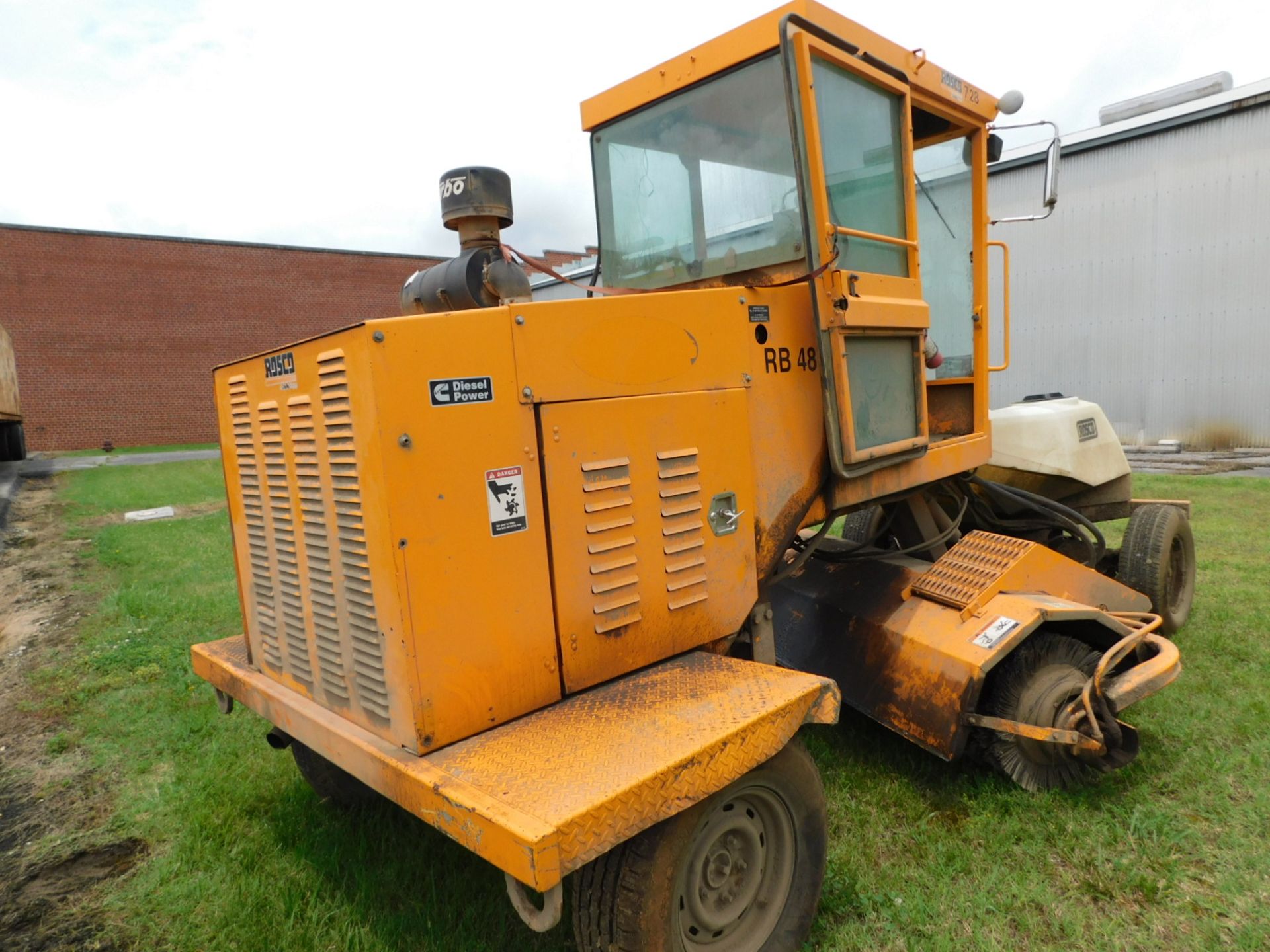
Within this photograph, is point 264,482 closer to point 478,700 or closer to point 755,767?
point 478,700

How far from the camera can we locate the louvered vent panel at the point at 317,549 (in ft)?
7.88

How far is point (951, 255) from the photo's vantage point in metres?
4.01

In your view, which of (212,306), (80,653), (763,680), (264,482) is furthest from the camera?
(212,306)

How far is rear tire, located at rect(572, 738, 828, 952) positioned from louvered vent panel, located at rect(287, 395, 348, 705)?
2.98 ft

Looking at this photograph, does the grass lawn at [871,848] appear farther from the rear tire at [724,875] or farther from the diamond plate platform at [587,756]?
the diamond plate platform at [587,756]

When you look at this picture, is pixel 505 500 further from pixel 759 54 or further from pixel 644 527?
pixel 759 54

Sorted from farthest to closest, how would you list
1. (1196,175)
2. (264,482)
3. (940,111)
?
(1196,175)
(940,111)
(264,482)

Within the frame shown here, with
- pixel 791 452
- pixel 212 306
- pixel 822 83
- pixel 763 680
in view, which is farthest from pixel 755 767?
pixel 212 306

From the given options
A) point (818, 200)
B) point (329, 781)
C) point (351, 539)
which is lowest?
point (329, 781)

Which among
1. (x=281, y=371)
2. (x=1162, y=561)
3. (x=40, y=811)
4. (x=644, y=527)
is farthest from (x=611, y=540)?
(x=1162, y=561)

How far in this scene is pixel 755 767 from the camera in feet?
7.55

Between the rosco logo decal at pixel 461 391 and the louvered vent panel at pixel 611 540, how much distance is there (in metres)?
Answer: 0.36

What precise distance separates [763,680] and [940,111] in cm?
268

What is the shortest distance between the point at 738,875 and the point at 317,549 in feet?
4.99
